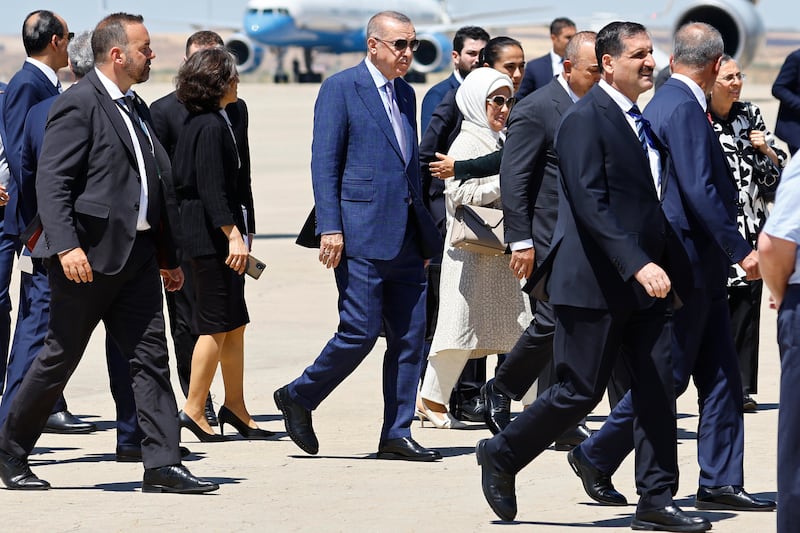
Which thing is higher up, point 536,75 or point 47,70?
point 47,70

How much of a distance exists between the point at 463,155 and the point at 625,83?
6.47 ft

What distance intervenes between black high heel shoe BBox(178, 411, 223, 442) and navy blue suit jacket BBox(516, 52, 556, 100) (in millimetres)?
4265

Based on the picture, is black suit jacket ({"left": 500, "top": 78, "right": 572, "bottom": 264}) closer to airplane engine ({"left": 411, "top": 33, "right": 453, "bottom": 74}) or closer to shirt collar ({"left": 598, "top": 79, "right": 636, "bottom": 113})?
shirt collar ({"left": 598, "top": 79, "right": 636, "bottom": 113})

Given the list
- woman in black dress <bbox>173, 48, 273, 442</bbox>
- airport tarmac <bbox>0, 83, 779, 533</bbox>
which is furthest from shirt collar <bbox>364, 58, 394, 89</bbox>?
airport tarmac <bbox>0, 83, 779, 533</bbox>

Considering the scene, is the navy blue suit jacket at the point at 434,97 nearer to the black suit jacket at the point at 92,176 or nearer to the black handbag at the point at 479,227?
the black handbag at the point at 479,227

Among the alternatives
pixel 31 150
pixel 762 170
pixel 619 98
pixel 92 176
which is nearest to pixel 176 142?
pixel 31 150

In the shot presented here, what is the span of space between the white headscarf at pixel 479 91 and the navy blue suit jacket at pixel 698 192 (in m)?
1.65

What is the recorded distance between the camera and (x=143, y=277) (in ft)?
20.1

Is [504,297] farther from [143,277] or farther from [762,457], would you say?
[143,277]

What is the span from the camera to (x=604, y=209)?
17.2 feet

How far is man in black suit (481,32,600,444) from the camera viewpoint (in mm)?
6699

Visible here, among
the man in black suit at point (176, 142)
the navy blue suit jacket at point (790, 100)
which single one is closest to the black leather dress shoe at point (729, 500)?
the man in black suit at point (176, 142)

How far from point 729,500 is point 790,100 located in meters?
5.28

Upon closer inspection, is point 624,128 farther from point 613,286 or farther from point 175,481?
point 175,481
